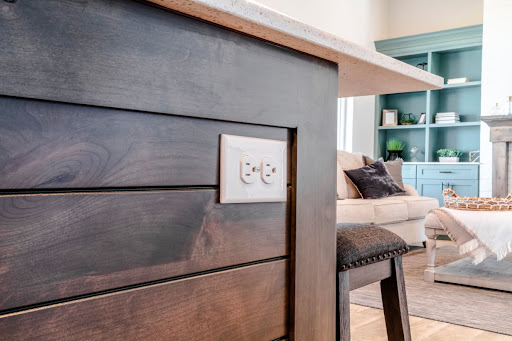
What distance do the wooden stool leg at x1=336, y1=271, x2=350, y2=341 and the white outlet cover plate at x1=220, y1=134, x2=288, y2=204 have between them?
34 cm

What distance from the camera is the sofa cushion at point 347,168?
14.5 ft

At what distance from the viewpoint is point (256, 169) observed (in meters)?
0.96

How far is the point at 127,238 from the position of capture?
0.74 m

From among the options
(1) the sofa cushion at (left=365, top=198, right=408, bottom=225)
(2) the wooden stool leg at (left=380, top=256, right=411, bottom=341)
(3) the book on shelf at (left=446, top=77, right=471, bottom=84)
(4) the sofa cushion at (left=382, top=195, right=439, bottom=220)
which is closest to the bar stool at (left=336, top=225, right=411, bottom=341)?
(2) the wooden stool leg at (left=380, top=256, right=411, bottom=341)

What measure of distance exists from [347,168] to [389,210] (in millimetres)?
652

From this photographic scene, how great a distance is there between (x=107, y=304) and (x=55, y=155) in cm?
22

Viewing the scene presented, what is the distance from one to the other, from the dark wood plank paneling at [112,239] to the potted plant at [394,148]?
584 centimetres

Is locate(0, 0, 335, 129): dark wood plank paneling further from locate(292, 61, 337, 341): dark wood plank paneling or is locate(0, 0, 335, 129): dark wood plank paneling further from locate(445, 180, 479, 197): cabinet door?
locate(445, 180, 479, 197): cabinet door

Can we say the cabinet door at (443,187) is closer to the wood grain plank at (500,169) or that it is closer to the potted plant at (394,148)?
the wood grain plank at (500,169)

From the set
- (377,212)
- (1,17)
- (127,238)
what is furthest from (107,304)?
(377,212)

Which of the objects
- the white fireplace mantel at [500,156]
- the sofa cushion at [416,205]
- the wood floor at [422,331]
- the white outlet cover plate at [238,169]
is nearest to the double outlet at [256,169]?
the white outlet cover plate at [238,169]

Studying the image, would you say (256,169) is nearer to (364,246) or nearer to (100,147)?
(100,147)

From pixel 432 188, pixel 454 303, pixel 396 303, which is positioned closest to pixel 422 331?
pixel 454 303

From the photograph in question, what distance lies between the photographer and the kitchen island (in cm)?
63
